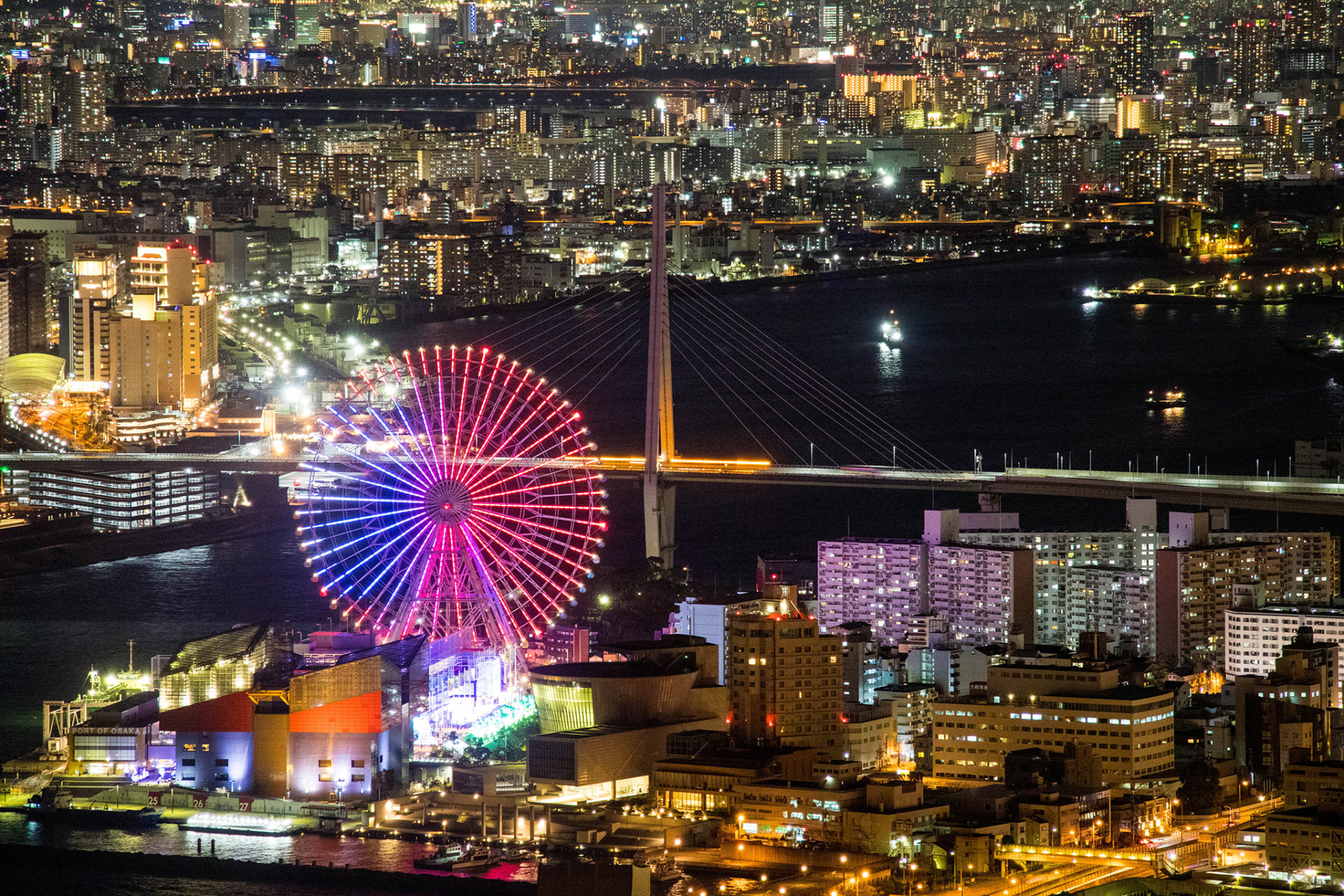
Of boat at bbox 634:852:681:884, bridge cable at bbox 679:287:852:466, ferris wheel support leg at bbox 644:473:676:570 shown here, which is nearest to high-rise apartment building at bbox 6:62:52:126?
bridge cable at bbox 679:287:852:466

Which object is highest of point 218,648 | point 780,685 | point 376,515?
point 376,515

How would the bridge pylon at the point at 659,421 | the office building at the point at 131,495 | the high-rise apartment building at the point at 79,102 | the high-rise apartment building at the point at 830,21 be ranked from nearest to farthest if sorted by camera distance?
the bridge pylon at the point at 659,421 → the office building at the point at 131,495 → the high-rise apartment building at the point at 79,102 → the high-rise apartment building at the point at 830,21

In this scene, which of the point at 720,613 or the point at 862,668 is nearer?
the point at 862,668

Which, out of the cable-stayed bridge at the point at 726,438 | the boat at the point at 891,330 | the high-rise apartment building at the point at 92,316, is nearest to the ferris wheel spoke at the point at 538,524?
the cable-stayed bridge at the point at 726,438

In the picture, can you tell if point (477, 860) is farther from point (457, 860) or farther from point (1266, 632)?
point (1266, 632)

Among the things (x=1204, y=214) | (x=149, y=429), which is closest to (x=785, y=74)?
(x=1204, y=214)

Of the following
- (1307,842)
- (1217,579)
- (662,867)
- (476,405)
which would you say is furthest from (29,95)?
(1307,842)

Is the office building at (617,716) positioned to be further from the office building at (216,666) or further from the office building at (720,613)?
the office building at (216,666)
